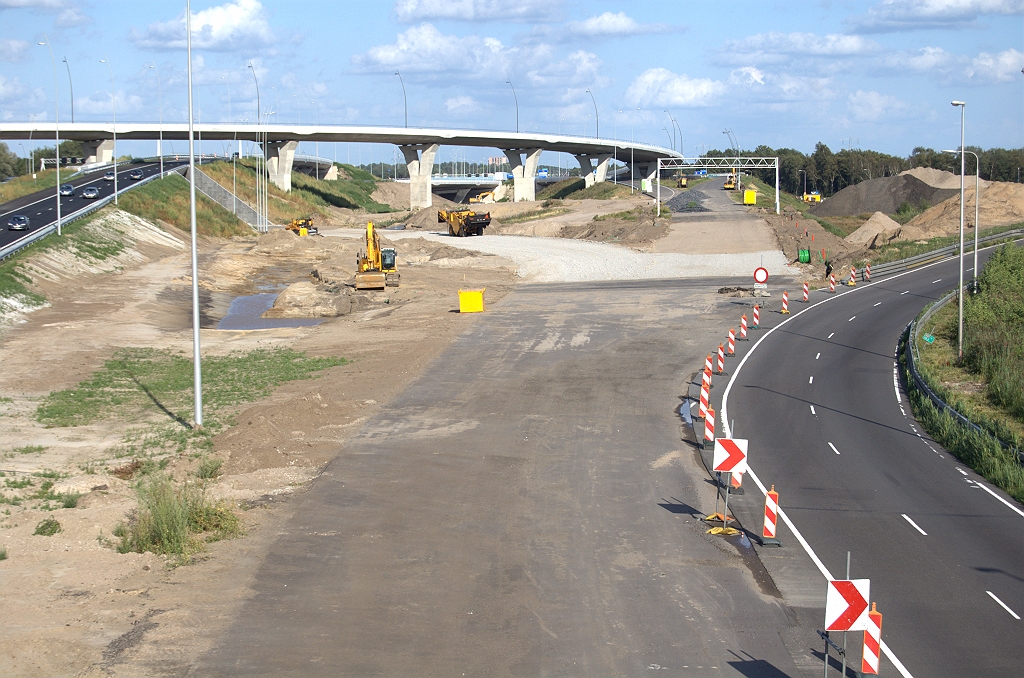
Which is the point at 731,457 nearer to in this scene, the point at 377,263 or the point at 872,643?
the point at 872,643

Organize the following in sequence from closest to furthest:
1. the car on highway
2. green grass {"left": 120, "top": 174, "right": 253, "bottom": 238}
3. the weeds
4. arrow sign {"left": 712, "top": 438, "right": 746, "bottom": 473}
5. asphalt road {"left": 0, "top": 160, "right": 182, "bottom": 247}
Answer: the weeds
arrow sign {"left": 712, "top": 438, "right": 746, "bottom": 473}
the car on highway
asphalt road {"left": 0, "top": 160, "right": 182, "bottom": 247}
green grass {"left": 120, "top": 174, "right": 253, "bottom": 238}

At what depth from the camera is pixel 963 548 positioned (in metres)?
17.6

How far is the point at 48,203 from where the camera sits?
8550 cm

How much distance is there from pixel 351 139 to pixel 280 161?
1043 centimetres

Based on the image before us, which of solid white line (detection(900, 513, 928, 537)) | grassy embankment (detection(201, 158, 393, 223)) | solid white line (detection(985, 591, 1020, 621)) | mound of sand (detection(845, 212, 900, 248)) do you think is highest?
grassy embankment (detection(201, 158, 393, 223))

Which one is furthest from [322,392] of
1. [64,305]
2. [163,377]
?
[64,305]

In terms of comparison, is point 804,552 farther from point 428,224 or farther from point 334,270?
point 428,224

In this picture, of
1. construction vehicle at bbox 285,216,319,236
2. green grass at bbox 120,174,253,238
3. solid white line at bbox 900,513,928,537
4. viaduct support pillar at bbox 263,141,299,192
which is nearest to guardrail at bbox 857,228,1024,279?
solid white line at bbox 900,513,928,537

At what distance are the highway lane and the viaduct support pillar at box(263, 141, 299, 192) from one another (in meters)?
100

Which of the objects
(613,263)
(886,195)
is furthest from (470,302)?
(886,195)

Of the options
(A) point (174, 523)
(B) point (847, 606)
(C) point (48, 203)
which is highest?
(C) point (48, 203)

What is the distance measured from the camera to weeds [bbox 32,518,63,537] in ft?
54.6

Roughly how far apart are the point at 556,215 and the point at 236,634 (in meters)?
92.4

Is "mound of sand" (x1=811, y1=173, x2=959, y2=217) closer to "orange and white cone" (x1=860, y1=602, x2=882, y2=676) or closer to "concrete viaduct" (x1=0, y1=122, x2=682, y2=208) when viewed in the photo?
"concrete viaduct" (x1=0, y1=122, x2=682, y2=208)
